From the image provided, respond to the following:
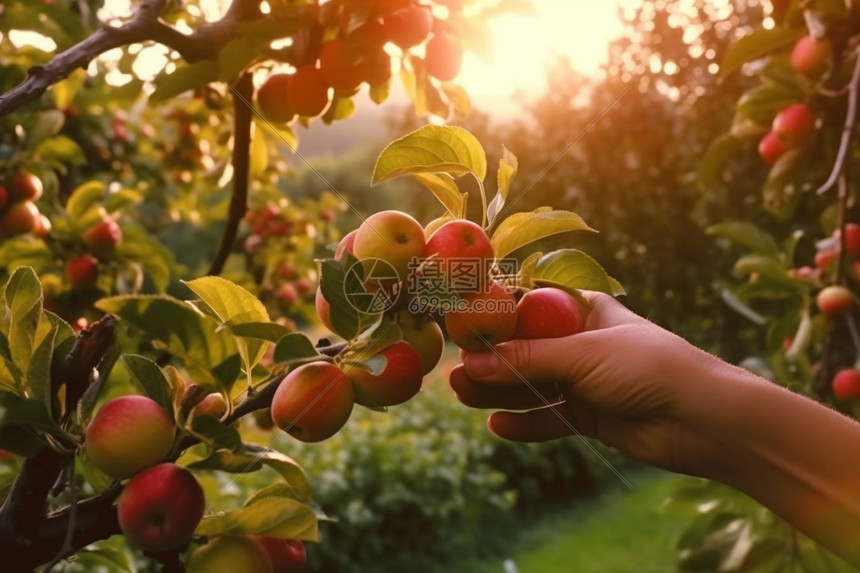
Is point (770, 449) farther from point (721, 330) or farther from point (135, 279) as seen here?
point (721, 330)

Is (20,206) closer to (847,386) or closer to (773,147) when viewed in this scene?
(773,147)

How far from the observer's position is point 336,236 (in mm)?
Answer: 4371

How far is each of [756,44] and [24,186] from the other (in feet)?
6.50

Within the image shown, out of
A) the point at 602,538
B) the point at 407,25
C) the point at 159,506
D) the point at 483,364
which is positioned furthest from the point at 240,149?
the point at 602,538

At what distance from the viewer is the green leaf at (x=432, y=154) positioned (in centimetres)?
85

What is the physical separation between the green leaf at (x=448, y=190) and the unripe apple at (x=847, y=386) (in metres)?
1.91

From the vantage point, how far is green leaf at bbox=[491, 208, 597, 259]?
0.83m

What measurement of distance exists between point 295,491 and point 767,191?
2.15 meters

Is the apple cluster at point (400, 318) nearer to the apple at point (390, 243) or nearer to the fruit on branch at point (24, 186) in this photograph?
the apple at point (390, 243)

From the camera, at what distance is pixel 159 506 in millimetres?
684

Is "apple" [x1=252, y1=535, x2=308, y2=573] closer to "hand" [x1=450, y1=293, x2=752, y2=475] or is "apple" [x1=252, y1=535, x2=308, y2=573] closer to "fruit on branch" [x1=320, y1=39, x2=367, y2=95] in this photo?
"hand" [x1=450, y1=293, x2=752, y2=475]

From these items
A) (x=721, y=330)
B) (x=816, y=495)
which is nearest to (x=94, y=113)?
(x=816, y=495)

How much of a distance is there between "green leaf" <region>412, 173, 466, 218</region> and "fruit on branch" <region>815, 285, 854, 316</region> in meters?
1.74

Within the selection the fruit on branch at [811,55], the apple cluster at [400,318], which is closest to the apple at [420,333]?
the apple cluster at [400,318]
